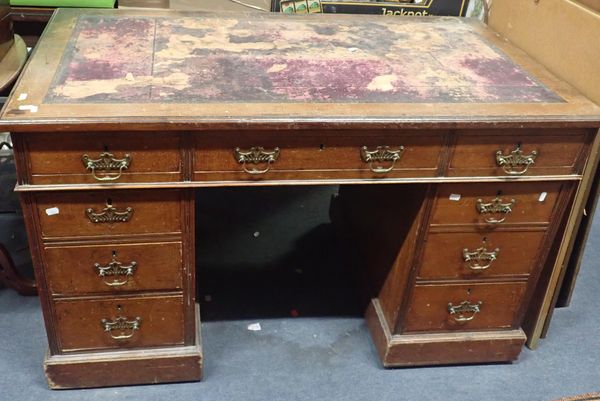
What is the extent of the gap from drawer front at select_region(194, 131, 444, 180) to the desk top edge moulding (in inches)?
2.3

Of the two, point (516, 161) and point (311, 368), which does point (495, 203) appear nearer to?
point (516, 161)

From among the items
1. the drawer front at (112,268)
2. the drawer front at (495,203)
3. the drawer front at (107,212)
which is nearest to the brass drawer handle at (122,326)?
the drawer front at (112,268)

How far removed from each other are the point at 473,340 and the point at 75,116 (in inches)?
53.3

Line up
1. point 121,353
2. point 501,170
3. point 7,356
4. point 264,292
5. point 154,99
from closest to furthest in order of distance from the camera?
1. point 154,99
2. point 501,170
3. point 121,353
4. point 7,356
5. point 264,292

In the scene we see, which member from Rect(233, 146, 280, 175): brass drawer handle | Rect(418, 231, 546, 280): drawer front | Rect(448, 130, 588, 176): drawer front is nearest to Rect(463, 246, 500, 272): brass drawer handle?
Rect(418, 231, 546, 280): drawer front

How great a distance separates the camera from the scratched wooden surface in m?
1.59

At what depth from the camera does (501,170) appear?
1680 millimetres

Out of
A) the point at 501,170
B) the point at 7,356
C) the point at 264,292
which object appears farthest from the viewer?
the point at 264,292

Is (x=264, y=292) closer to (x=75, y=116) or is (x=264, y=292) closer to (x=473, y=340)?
(x=473, y=340)

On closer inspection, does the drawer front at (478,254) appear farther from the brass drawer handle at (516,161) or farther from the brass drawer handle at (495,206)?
the brass drawer handle at (516,161)

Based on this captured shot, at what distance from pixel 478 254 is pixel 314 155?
618 millimetres

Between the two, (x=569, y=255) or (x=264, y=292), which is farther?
(x=264, y=292)

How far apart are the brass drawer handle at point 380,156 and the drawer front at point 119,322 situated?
0.65 m

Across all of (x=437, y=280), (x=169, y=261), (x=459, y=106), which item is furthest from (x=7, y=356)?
(x=459, y=106)
